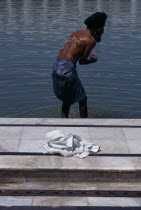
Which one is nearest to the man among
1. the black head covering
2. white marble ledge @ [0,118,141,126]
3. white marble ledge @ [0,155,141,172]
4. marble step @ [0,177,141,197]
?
the black head covering

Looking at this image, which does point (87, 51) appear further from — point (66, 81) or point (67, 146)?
point (67, 146)

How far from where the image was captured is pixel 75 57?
792 centimetres

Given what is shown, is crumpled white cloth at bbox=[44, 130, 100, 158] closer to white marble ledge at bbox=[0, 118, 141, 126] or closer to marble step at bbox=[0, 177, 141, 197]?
marble step at bbox=[0, 177, 141, 197]

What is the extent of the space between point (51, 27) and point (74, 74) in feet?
46.9

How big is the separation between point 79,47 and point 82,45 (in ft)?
0.19

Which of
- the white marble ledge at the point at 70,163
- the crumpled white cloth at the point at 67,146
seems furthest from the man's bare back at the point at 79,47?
the white marble ledge at the point at 70,163

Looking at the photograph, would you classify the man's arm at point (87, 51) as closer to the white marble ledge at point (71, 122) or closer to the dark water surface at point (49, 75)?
the white marble ledge at point (71, 122)

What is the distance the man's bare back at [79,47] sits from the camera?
776 centimetres

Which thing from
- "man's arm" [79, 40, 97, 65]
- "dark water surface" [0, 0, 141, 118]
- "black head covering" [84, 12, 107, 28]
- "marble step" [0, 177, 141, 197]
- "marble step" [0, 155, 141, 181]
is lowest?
"dark water surface" [0, 0, 141, 118]

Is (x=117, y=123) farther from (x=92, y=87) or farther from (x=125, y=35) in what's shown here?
(x=125, y=35)

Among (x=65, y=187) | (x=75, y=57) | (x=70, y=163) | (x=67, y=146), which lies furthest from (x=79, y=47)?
(x=65, y=187)

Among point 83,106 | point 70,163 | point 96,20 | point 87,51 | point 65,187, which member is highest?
point 96,20

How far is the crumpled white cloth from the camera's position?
6.34m

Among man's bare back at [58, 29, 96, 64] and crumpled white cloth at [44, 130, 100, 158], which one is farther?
man's bare back at [58, 29, 96, 64]
